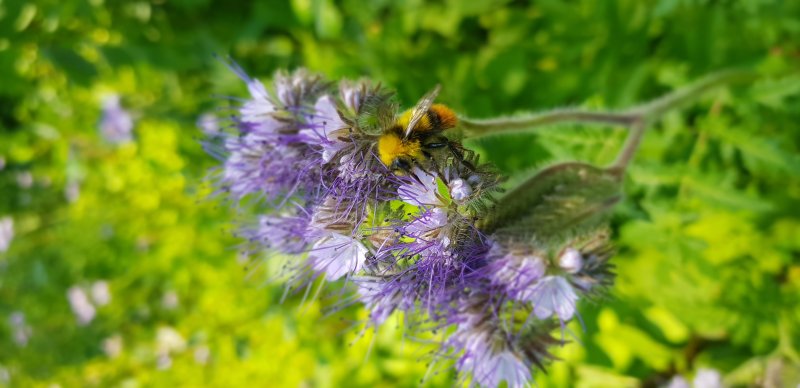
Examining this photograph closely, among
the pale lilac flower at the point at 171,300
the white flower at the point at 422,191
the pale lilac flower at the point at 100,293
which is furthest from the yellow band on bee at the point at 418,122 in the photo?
the pale lilac flower at the point at 100,293

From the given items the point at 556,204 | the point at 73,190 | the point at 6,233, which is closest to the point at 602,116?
the point at 556,204

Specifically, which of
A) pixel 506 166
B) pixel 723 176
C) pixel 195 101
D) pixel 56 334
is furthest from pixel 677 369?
pixel 56 334

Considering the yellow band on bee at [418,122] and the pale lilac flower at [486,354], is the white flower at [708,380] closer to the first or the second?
the pale lilac flower at [486,354]

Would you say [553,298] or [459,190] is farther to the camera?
[553,298]

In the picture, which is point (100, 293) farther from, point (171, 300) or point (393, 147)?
point (393, 147)

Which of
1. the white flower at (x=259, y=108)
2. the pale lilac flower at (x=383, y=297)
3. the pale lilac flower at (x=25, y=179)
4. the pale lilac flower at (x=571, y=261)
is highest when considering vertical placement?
the pale lilac flower at (x=25, y=179)

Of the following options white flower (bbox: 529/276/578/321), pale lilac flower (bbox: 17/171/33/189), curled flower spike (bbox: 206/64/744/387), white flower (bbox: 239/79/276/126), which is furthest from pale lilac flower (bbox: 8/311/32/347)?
white flower (bbox: 529/276/578/321)

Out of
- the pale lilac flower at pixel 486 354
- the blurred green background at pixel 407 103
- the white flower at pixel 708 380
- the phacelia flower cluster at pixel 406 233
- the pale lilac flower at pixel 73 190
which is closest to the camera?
the phacelia flower cluster at pixel 406 233
